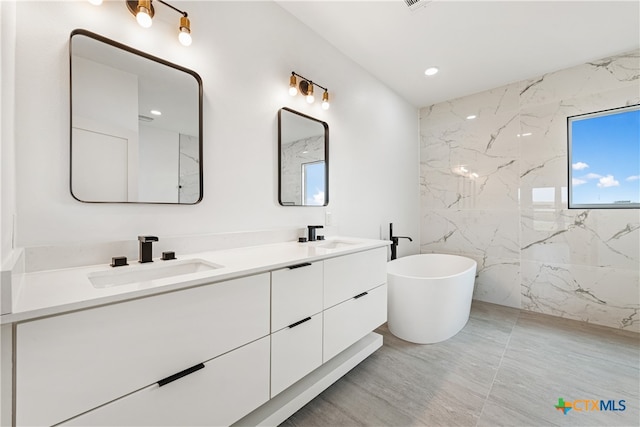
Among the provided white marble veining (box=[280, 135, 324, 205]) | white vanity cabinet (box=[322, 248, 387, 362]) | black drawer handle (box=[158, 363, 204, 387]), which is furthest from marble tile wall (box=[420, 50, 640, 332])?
black drawer handle (box=[158, 363, 204, 387])

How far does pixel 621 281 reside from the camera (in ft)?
7.98

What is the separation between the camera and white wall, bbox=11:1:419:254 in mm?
1004

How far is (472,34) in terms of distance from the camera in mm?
2145

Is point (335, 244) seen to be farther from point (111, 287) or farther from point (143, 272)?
point (111, 287)

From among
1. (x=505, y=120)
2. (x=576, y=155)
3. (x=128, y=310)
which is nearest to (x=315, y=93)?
(x=128, y=310)

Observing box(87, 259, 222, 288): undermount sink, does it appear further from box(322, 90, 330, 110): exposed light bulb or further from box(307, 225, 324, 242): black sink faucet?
box(322, 90, 330, 110): exposed light bulb

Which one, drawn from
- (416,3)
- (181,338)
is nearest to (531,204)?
(416,3)

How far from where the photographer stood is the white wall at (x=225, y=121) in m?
1.00

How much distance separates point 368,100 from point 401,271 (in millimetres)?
1895

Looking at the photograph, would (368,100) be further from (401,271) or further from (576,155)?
(576,155)

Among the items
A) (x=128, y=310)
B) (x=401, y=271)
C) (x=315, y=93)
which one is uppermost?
(x=315, y=93)

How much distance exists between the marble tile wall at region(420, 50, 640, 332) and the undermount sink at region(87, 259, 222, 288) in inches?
125

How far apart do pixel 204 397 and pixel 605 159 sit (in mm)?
3809

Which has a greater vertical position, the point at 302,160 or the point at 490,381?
the point at 302,160
